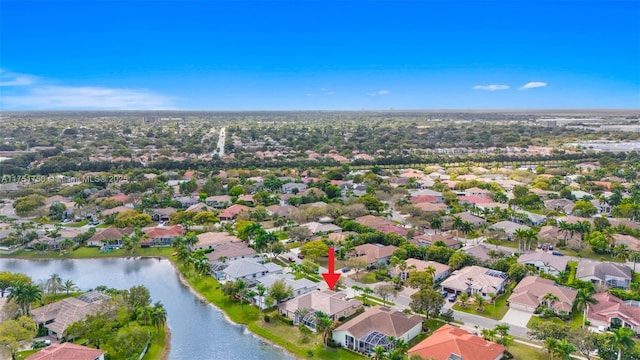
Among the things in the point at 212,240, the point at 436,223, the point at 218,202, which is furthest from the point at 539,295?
the point at 218,202

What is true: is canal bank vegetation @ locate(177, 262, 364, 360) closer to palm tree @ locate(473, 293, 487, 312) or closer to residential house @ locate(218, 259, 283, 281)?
residential house @ locate(218, 259, 283, 281)

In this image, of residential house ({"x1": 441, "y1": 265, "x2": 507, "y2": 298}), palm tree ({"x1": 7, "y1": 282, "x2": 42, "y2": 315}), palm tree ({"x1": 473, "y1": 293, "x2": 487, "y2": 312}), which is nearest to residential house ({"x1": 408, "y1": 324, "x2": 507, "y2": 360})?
palm tree ({"x1": 473, "y1": 293, "x2": 487, "y2": 312})

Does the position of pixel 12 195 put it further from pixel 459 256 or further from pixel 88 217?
pixel 459 256

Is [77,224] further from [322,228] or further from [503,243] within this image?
[503,243]

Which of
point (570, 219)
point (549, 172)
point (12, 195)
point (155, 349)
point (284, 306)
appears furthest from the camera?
point (549, 172)

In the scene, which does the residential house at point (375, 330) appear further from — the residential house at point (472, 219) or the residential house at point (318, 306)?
the residential house at point (472, 219)

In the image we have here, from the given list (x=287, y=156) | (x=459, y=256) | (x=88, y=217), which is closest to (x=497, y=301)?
(x=459, y=256)

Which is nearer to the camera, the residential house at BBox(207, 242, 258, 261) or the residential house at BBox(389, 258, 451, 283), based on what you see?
the residential house at BBox(389, 258, 451, 283)
